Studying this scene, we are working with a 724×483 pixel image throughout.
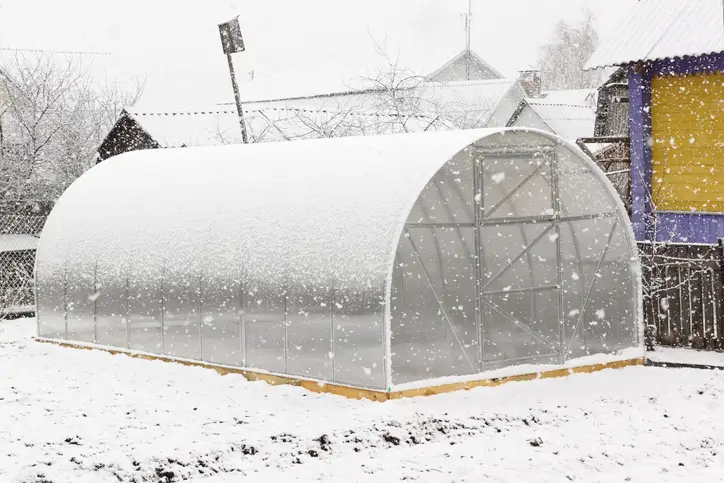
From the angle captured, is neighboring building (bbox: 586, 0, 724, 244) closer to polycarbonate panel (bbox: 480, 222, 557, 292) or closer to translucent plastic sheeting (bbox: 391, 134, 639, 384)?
translucent plastic sheeting (bbox: 391, 134, 639, 384)

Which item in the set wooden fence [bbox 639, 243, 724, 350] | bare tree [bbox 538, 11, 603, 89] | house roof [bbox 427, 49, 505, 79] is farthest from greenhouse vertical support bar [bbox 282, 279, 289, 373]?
bare tree [bbox 538, 11, 603, 89]

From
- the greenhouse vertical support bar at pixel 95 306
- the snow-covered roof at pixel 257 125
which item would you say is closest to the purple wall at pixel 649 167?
the snow-covered roof at pixel 257 125

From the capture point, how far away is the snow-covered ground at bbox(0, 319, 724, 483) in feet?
29.6

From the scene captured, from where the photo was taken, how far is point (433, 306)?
38.7 feet

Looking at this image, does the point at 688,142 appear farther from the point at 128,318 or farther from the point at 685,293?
the point at 128,318

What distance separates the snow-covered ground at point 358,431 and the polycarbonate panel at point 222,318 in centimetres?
36

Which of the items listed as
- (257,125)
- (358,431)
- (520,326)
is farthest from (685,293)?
(257,125)

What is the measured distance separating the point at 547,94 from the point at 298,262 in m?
40.2

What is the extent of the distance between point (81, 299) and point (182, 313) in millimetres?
2605

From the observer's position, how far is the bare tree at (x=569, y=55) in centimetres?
7256

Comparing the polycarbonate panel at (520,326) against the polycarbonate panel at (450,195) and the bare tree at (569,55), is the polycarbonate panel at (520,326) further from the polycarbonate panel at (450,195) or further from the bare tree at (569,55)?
the bare tree at (569,55)

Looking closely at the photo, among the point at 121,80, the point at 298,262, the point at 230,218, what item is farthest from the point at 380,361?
the point at 121,80

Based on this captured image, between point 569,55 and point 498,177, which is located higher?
point 569,55

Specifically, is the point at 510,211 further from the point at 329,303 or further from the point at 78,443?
the point at 78,443
